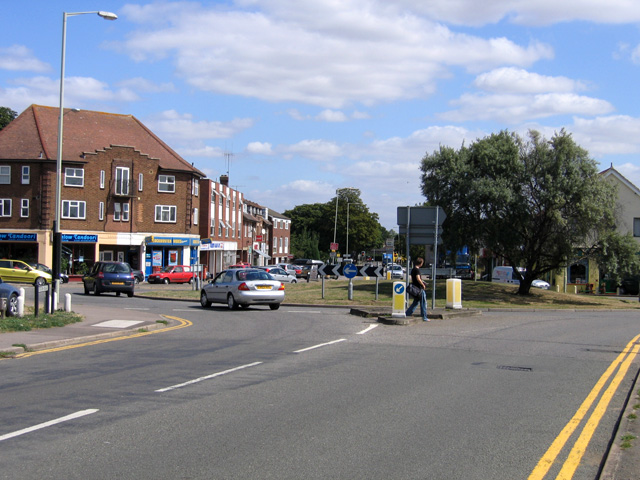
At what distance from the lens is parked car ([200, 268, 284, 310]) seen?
75.5ft

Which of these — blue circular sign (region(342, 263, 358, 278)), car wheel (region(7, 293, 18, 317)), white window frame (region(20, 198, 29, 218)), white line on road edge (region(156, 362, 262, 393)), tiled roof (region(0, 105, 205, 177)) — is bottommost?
white line on road edge (region(156, 362, 262, 393))

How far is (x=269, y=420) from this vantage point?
23.1 ft

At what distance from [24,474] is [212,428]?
6.43ft

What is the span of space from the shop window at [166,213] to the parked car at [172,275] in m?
7.40

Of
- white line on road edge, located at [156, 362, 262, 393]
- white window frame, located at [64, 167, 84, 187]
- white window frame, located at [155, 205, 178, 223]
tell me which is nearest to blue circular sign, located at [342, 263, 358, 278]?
white line on road edge, located at [156, 362, 262, 393]

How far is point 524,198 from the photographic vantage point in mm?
34688

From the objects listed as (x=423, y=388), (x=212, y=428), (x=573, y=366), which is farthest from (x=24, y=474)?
(x=573, y=366)

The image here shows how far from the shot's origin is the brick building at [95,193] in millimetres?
50781

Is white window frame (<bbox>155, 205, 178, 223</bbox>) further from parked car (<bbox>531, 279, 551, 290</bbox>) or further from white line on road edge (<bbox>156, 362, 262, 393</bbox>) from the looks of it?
white line on road edge (<bbox>156, 362, 262, 393</bbox>)

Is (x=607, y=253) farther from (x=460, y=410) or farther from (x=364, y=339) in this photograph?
(x=460, y=410)

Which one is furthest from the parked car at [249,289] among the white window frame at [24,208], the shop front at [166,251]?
the white window frame at [24,208]

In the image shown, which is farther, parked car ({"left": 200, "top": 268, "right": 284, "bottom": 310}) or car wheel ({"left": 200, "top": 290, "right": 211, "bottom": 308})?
car wheel ({"left": 200, "top": 290, "right": 211, "bottom": 308})

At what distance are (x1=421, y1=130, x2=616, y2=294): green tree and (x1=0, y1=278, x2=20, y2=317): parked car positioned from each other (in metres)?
24.1

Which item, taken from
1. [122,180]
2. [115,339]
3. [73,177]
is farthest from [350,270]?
[73,177]
